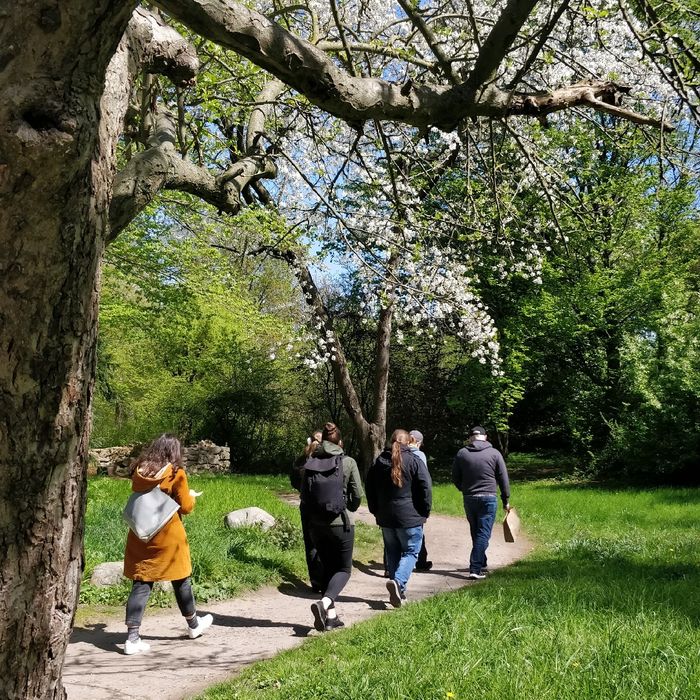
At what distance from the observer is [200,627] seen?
6.07 meters

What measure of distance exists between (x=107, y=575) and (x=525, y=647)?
4.70m

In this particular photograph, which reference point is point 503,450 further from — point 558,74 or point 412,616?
point 412,616

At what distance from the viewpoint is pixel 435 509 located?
51.8ft

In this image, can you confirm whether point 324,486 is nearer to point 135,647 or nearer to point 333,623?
point 333,623

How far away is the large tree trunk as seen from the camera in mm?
1545

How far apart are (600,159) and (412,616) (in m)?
21.1

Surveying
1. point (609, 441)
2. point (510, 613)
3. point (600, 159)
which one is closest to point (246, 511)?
point (510, 613)

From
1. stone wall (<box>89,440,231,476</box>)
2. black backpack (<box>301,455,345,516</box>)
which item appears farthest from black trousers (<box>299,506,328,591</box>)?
stone wall (<box>89,440,231,476</box>)

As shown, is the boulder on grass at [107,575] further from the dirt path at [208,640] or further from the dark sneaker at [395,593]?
the dark sneaker at [395,593]

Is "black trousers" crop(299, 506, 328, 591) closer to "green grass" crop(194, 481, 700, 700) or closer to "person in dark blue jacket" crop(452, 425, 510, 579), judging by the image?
"green grass" crop(194, 481, 700, 700)

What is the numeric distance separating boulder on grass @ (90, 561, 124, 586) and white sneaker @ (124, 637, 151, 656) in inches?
68.1

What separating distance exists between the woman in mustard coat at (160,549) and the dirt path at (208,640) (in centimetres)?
25

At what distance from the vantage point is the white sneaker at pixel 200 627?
19.8 ft

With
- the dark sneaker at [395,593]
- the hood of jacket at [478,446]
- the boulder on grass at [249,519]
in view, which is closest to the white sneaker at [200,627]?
the dark sneaker at [395,593]
